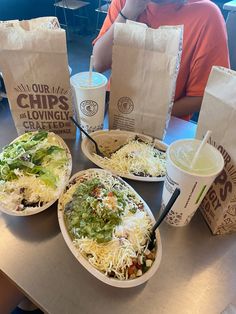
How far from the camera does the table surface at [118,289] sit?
51cm

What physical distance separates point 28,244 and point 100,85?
1.47ft

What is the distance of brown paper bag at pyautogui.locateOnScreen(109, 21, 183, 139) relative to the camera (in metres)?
0.69

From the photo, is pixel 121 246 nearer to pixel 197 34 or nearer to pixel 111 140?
pixel 111 140

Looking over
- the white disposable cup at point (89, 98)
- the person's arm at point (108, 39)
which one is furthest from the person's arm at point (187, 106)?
the white disposable cup at point (89, 98)

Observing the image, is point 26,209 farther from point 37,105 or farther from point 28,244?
point 37,105

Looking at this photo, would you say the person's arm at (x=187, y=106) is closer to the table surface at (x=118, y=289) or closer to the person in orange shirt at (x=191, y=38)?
the person in orange shirt at (x=191, y=38)

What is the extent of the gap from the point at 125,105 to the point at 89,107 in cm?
12

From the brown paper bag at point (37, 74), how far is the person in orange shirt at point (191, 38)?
43 centimetres

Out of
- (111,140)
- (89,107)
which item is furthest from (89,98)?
(111,140)

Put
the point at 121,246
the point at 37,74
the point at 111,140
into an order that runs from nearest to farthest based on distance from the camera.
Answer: the point at 121,246, the point at 37,74, the point at 111,140

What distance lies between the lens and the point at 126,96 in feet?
2.64

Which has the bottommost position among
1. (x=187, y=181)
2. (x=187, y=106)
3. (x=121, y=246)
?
(x=187, y=106)

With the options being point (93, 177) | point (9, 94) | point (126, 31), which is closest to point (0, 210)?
point (93, 177)

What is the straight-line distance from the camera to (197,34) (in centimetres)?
113
